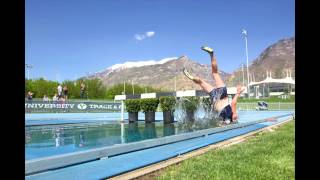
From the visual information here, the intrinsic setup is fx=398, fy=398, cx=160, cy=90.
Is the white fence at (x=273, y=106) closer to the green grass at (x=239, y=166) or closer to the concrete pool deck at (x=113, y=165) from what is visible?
the concrete pool deck at (x=113, y=165)

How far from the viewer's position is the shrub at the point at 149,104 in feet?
57.8

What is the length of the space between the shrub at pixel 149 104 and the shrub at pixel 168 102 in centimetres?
82

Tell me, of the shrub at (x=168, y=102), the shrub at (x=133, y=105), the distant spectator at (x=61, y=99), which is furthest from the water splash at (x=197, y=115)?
the distant spectator at (x=61, y=99)

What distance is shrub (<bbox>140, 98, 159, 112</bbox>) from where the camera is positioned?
693 inches

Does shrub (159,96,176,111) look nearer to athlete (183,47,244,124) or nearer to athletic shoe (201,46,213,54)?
athlete (183,47,244,124)

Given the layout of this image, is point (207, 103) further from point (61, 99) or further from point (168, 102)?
point (61, 99)

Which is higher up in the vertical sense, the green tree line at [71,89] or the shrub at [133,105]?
the green tree line at [71,89]

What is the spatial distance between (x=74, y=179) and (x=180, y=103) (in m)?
11.8

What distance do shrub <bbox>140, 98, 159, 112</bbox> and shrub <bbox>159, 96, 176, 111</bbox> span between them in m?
0.82

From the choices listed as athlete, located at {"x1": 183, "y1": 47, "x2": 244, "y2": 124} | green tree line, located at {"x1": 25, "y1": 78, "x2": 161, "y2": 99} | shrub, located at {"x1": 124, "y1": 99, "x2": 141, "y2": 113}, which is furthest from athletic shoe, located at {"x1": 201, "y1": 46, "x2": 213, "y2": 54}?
green tree line, located at {"x1": 25, "y1": 78, "x2": 161, "y2": 99}

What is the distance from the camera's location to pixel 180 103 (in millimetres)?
16031

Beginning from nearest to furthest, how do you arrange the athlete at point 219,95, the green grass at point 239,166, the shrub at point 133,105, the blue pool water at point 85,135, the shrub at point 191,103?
the green grass at point 239,166 < the blue pool water at point 85,135 < the athlete at point 219,95 < the shrub at point 191,103 < the shrub at point 133,105

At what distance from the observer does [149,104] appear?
1781 cm
